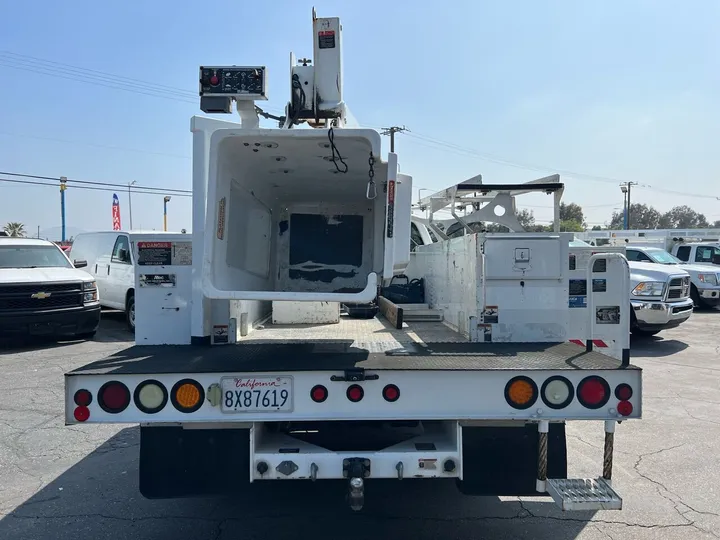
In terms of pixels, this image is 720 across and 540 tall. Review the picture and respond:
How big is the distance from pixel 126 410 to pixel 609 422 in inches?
101

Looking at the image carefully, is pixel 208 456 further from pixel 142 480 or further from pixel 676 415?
pixel 676 415

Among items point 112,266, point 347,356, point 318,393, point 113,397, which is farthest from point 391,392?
point 112,266

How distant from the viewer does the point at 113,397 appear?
2955mm

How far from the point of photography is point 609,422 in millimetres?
3061

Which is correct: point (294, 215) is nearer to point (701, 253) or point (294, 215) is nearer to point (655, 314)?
point (655, 314)

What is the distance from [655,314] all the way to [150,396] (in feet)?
34.4

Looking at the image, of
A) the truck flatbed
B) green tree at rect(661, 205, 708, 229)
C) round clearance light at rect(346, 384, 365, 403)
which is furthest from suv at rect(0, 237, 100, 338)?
green tree at rect(661, 205, 708, 229)

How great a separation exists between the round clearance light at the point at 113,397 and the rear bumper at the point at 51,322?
8.33 meters

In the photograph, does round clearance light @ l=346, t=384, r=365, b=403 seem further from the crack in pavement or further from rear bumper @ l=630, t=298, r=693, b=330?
rear bumper @ l=630, t=298, r=693, b=330

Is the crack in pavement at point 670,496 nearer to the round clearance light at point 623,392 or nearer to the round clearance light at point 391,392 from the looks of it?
the round clearance light at point 623,392

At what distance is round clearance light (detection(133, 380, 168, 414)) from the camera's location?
2959 millimetres

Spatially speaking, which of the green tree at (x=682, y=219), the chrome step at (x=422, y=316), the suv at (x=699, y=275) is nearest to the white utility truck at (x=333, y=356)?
the chrome step at (x=422, y=316)

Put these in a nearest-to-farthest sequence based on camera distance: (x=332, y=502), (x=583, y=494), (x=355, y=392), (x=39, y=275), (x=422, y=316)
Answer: (x=583, y=494) < (x=355, y=392) < (x=332, y=502) < (x=422, y=316) < (x=39, y=275)

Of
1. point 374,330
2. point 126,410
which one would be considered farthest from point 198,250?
point 374,330
